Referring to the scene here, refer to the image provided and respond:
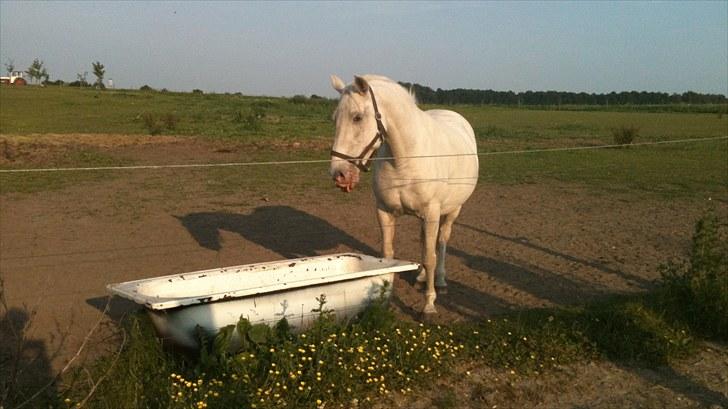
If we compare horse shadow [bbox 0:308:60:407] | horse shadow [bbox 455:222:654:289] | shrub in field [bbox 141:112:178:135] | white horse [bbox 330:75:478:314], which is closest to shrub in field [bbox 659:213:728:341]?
horse shadow [bbox 455:222:654:289]

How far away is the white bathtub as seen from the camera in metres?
3.97

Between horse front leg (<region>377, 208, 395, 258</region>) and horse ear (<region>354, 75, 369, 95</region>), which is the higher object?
horse ear (<region>354, 75, 369, 95</region>)

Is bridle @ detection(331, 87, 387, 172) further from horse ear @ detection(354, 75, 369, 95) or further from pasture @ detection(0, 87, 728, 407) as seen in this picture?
pasture @ detection(0, 87, 728, 407)

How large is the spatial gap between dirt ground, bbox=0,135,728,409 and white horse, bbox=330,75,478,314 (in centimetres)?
91

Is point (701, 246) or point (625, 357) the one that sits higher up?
point (701, 246)

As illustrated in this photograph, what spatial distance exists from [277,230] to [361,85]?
4.61 meters

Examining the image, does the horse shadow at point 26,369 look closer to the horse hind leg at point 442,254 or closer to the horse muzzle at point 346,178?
the horse muzzle at point 346,178

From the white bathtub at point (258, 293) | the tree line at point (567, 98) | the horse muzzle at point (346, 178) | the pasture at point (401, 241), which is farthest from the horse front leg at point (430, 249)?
the tree line at point (567, 98)

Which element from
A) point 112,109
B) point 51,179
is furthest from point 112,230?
point 112,109

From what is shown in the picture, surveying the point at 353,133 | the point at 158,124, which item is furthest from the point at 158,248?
the point at 158,124

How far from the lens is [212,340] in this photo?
4.04 metres

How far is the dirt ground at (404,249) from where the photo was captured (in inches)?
165

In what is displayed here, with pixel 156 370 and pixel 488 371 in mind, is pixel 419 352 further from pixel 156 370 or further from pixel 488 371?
pixel 156 370

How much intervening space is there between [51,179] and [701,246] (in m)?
11.6
